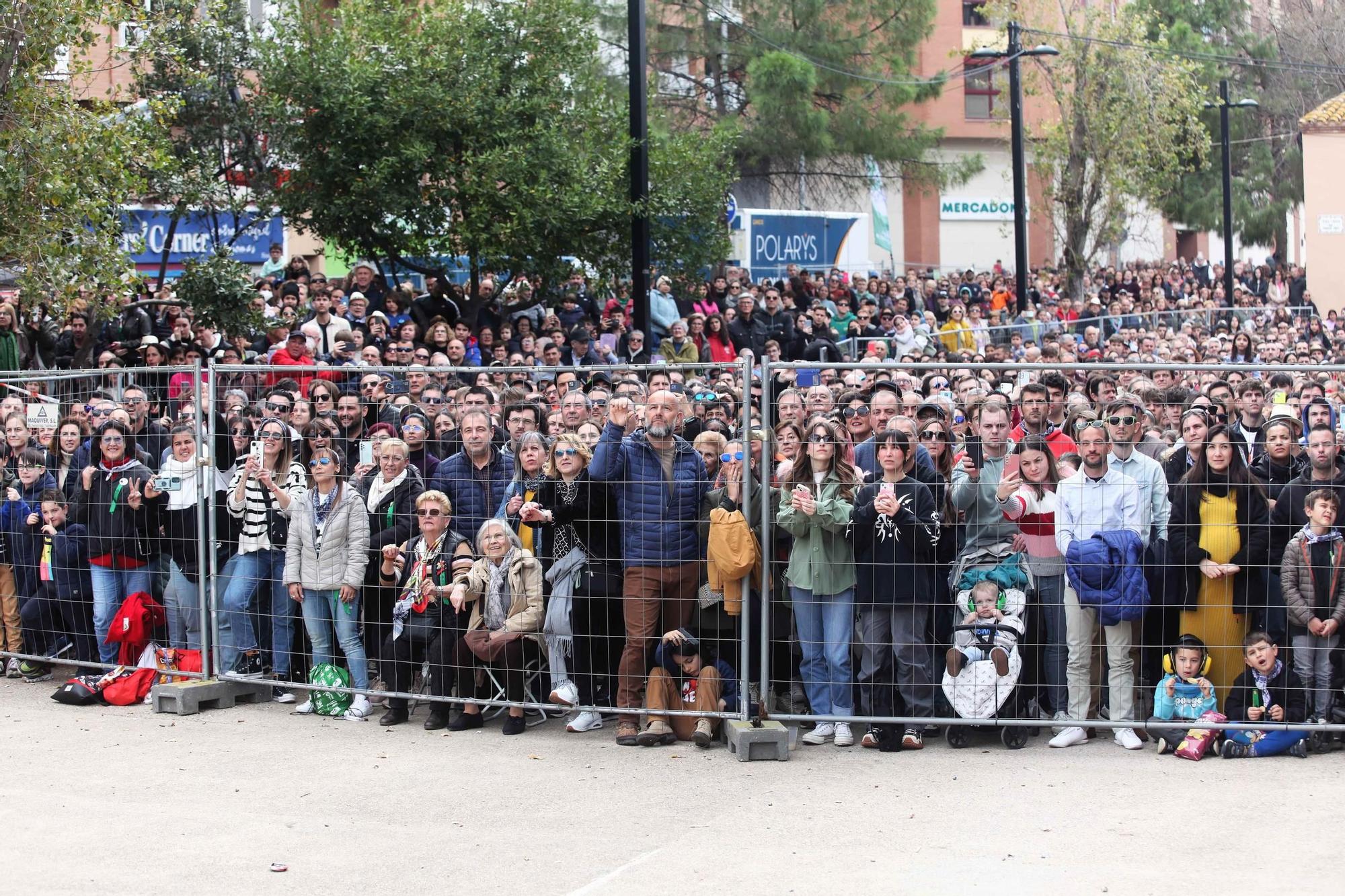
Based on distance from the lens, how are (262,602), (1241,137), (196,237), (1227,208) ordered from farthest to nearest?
(1241,137)
(1227,208)
(196,237)
(262,602)

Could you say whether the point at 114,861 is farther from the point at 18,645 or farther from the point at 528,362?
the point at 528,362

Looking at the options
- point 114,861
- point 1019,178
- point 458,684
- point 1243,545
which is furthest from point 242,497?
point 1019,178

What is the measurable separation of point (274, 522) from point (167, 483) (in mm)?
839

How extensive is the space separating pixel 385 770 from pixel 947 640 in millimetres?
2976

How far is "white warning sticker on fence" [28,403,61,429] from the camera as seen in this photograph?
1053 cm

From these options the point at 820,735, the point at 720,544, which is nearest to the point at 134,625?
the point at 720,544

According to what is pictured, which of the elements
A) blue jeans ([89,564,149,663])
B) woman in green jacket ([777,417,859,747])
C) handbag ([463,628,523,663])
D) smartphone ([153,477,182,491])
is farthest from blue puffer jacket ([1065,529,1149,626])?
blue jeans ([89,564,149,663])

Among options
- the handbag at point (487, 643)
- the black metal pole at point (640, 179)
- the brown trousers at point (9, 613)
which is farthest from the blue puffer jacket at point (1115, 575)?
the black metal pole at point (640, 179)

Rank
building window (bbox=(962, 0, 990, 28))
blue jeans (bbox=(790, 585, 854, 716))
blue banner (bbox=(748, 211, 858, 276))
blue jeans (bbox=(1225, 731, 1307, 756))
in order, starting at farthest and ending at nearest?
building window (bbox=(962, 0, 990, 28)), blue banner (bbox=(748, 211, 858, 276)), blue jeans (bbox=(790, 585, 854, 716)), blue jeans (bbox=(1225, 731, 1307, 756))

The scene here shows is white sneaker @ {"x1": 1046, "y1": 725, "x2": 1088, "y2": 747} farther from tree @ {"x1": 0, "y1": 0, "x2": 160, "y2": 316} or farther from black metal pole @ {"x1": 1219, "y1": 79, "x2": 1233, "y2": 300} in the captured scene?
black metal pole @ {"x1": 1219, "y1": 79, "x2": 1233, "y2": 300}

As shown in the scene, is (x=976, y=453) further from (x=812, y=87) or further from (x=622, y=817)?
(x=812, y=87)

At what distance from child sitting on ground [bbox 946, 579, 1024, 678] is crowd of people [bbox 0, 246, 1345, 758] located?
15 mm

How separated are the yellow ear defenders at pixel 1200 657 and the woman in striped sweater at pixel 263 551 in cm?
496

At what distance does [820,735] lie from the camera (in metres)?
8.44
